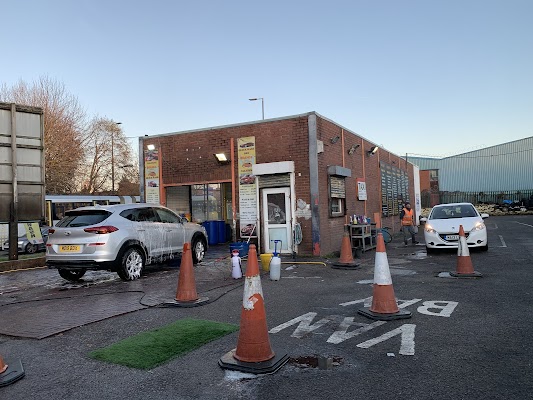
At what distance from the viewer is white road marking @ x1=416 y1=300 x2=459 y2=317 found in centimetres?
549

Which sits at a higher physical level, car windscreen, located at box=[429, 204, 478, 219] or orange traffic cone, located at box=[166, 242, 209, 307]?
car windscreen, located at box=[429, 204, 478, 219]

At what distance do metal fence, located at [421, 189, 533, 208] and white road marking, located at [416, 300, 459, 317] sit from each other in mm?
40512

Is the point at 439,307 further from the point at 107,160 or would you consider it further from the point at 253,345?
the point at 107,160

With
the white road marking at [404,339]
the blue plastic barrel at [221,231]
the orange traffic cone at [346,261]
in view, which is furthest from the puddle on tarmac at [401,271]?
the blue plastic barrel at [221,231]

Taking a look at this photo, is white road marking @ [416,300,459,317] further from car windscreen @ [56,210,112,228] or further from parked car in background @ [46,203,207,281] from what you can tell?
car windscreen @ [56,210,112,228]

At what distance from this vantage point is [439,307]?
19.1ft

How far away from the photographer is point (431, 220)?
496 inches

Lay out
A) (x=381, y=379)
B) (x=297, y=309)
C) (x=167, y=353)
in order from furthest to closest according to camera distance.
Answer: (x=297, y=309) → (x=167, y=353) → (x=381, y=379)

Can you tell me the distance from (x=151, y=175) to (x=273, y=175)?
17.6ft

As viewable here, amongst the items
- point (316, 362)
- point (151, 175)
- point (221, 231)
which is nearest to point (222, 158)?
point (151, 175)

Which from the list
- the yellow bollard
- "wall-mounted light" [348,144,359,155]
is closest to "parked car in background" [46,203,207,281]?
the yellow bollard

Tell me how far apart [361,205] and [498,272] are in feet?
27.1

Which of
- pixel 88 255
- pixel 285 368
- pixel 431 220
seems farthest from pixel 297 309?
pixel 431 220

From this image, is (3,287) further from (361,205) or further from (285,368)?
(361,205)
